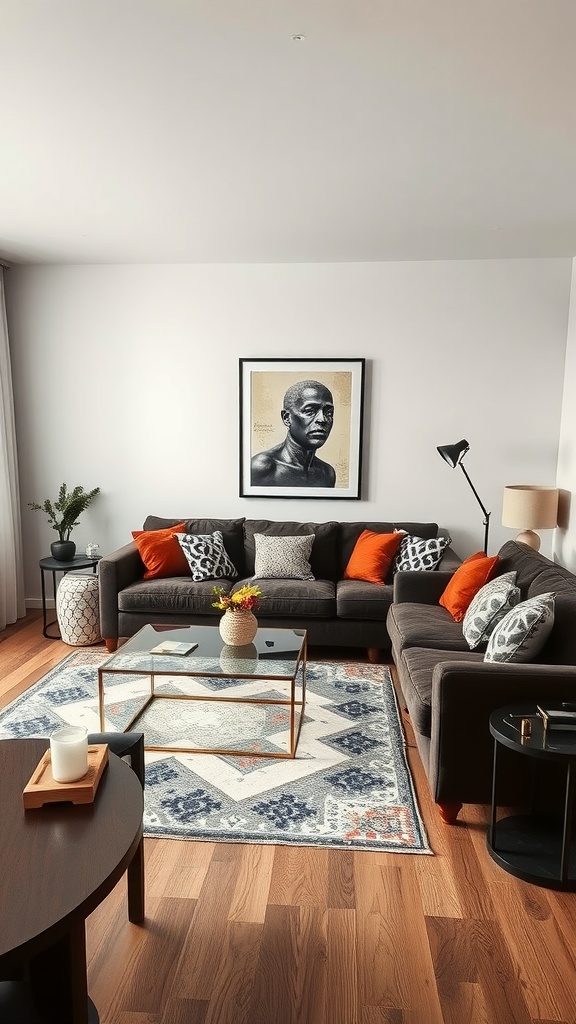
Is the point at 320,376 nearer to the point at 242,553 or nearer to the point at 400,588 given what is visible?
the point at 242,553

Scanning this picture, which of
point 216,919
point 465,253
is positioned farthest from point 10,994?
point 465,253

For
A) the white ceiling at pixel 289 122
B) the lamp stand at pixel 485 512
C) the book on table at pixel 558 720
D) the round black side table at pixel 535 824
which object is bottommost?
the round black side table at pixel 535 824

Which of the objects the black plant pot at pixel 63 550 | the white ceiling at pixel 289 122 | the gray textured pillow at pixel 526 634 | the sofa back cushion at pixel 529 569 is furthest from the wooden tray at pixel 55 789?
the black plant pot at pixel 63 550

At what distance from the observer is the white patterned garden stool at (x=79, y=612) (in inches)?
193

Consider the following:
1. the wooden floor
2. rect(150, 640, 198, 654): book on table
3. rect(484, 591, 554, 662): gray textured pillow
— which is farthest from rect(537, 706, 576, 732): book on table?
rect(150, 640, 198, 654): book on table

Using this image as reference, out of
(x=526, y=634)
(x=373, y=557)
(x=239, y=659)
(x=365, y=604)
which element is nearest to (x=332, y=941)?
(x=526, y=634)

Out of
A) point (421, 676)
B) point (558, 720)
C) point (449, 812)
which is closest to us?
point (558, 720)

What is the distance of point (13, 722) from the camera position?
3.62m

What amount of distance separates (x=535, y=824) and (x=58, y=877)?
1958 mm

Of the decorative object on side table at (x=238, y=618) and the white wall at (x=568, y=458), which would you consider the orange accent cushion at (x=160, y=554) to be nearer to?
the decorative object on side table at (x=238, y=618)

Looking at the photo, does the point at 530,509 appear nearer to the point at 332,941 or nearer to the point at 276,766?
the point at 276,766

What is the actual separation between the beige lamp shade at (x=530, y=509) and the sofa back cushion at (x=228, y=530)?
1.83 metres

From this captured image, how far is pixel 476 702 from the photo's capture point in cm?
264

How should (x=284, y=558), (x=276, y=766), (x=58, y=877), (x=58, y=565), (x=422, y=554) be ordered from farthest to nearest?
(x=58, y=565), (x=284, y=558), (x=422, y=554), (x=276, y=766), (x=58, y=877)
